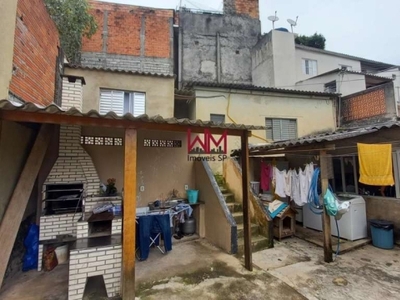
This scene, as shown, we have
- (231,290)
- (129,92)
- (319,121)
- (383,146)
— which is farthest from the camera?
(319,121)

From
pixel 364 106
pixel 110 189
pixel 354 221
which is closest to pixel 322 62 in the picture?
pixel 364 106

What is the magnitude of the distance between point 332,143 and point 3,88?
6.99 meters

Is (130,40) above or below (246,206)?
above

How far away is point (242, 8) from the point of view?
16922 millimetres

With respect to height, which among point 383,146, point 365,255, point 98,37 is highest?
point 98,37

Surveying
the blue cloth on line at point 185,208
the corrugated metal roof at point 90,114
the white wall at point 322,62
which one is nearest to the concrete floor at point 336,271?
the blue cloth on line at point 185,208

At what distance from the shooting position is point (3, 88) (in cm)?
388

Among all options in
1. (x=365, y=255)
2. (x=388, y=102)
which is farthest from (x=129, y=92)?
(x=388, y=102)

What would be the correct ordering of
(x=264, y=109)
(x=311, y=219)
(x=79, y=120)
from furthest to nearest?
(x=264, y=109) < (x=311, y=219) < (x=79, y=120)

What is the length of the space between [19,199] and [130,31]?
43.2 feet

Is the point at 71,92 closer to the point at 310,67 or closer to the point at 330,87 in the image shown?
the point at 330,87

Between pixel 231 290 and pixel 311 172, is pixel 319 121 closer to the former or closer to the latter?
pixel 311 172

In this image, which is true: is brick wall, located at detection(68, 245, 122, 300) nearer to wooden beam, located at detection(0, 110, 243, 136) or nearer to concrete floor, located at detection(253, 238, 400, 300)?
wooden beam, located at detection(0, 110, 243, 136)

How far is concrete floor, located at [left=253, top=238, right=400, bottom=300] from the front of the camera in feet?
13.5
